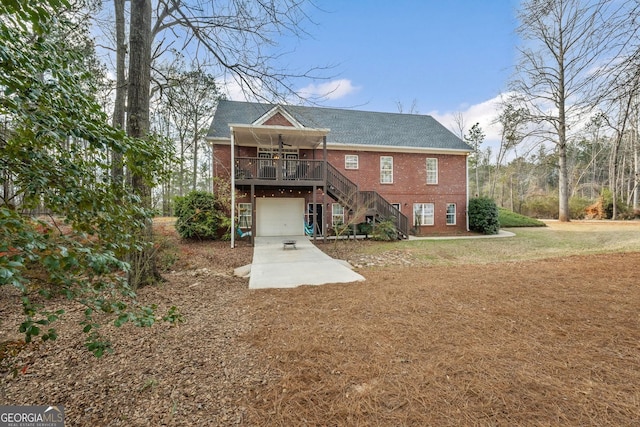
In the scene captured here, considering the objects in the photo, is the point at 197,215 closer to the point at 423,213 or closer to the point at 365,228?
the point at 365,228

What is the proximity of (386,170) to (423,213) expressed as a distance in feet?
11.7

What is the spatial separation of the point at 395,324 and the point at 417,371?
1.15 metres

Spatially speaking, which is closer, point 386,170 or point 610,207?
point 386,170

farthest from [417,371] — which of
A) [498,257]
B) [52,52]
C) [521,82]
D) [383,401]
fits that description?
[521,82]

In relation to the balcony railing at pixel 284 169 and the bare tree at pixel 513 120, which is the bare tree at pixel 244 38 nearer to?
the balcony railing at pixel 284 169

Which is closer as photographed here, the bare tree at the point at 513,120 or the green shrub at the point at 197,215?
the green shrub at the point at 197,215

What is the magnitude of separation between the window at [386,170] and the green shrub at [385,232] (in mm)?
3587

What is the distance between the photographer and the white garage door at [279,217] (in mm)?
14938

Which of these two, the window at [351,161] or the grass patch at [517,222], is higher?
the window at [351,161]

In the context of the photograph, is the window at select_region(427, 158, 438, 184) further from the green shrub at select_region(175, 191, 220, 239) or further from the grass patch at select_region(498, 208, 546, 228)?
the green shrub at select_region(175, 191, 220, 239)

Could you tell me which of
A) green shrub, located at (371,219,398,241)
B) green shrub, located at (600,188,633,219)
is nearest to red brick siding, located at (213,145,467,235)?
green shrub, located at (371,219,398,241)

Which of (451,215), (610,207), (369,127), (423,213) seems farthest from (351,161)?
(610,207)

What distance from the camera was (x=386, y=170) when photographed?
1647cm

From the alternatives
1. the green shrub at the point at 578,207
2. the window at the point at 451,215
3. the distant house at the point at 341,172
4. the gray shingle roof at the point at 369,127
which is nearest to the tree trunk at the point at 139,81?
the distant house at the point at 341,172
